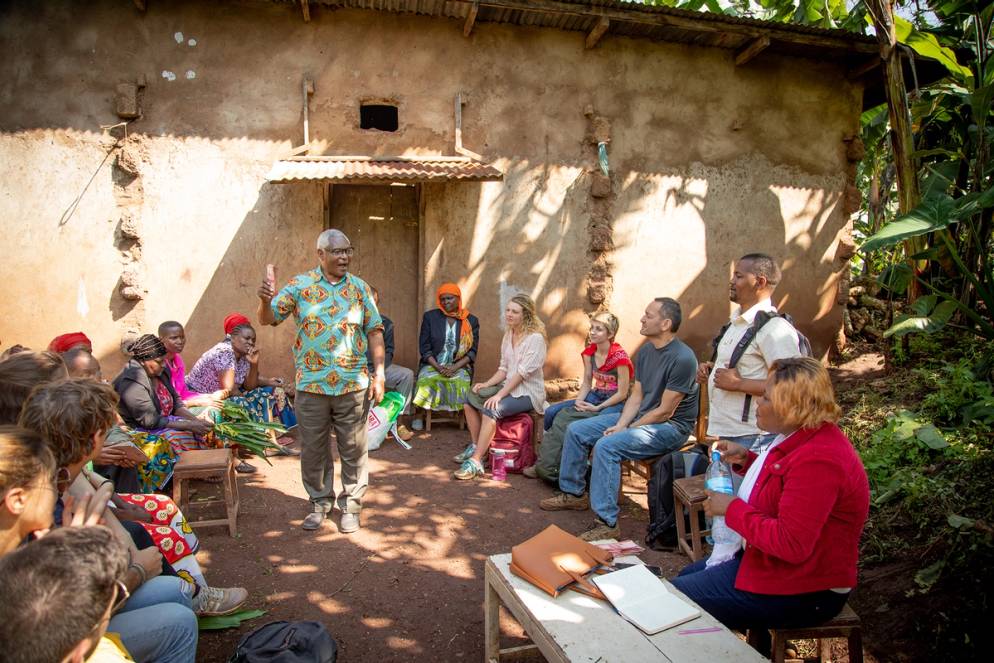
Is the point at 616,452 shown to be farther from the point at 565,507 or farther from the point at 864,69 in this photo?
the point at 864,69

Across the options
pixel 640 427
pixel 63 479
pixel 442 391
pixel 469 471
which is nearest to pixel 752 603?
pixel 640 427

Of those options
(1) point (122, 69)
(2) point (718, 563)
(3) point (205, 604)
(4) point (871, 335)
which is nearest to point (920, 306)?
(4) point (871, 335)

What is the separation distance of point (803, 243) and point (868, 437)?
349 centimetres

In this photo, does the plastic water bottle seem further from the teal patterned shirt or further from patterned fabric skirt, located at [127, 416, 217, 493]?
patterned fabric skirt, located at [127, 416, 217, 493]

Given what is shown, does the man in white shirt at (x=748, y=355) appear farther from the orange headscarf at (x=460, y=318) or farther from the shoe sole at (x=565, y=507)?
the orange headscarf at (x=460, y=318)

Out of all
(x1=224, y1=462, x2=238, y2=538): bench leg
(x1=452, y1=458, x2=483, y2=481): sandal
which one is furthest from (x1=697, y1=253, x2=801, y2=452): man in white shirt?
(x1=224, y1=462, x2=238, y2=538): bench leg

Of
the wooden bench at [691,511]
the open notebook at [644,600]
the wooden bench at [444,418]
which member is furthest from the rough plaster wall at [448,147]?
the open notebook at [644,600]

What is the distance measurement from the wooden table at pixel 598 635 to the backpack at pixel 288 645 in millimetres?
829

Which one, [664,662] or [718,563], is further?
[718,563]

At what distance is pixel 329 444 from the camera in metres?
4.58

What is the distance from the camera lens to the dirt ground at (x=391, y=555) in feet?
11.3

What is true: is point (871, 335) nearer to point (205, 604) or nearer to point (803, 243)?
point (803, 243)

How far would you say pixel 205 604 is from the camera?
131 inches

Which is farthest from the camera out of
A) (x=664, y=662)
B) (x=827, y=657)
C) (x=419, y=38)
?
(x=419, y=38)
